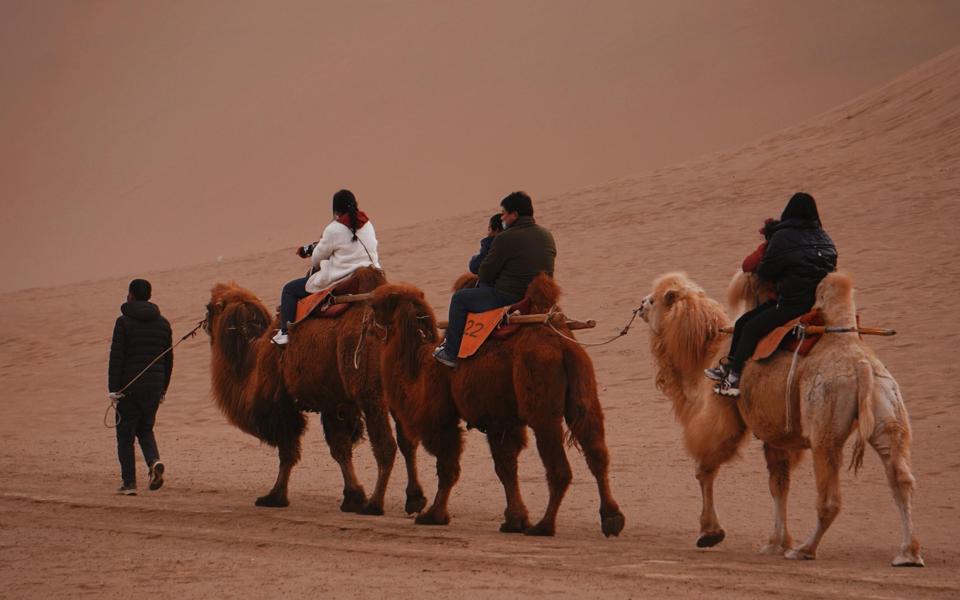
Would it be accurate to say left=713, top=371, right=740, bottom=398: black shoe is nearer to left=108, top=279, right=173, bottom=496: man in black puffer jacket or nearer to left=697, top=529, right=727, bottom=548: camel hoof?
left=697, top=529, right=727, bottom=548: camel hoof

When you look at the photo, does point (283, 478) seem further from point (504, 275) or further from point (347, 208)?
point (504, 275)

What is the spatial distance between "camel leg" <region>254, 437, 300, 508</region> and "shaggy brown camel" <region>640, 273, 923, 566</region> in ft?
11.5

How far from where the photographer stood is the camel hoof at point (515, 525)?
31.1 ft

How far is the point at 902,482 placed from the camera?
7699mm

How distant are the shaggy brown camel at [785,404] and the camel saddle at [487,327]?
1.04m

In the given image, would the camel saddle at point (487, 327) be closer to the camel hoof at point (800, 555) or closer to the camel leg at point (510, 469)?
the camel leg at point (510, 469)

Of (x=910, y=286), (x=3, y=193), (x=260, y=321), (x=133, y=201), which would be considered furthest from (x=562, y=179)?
(x=260, y=321)

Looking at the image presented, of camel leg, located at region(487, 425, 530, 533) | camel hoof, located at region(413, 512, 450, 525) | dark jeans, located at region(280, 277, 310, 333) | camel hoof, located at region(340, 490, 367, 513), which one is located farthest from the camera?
dark jeans, located at region(280, 277, 310, 333)

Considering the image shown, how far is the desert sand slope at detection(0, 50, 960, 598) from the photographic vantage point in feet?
25.3

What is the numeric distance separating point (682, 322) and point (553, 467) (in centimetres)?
144

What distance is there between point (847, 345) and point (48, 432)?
1270 cm

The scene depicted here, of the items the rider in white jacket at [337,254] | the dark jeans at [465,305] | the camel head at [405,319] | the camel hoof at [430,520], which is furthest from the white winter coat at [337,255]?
the camel hoof at [430,520]

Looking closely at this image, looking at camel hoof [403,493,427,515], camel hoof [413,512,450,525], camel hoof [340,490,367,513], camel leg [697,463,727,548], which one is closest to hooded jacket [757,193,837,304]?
camel leg [697,463,727,548]

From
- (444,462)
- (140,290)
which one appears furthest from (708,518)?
(140,290)
